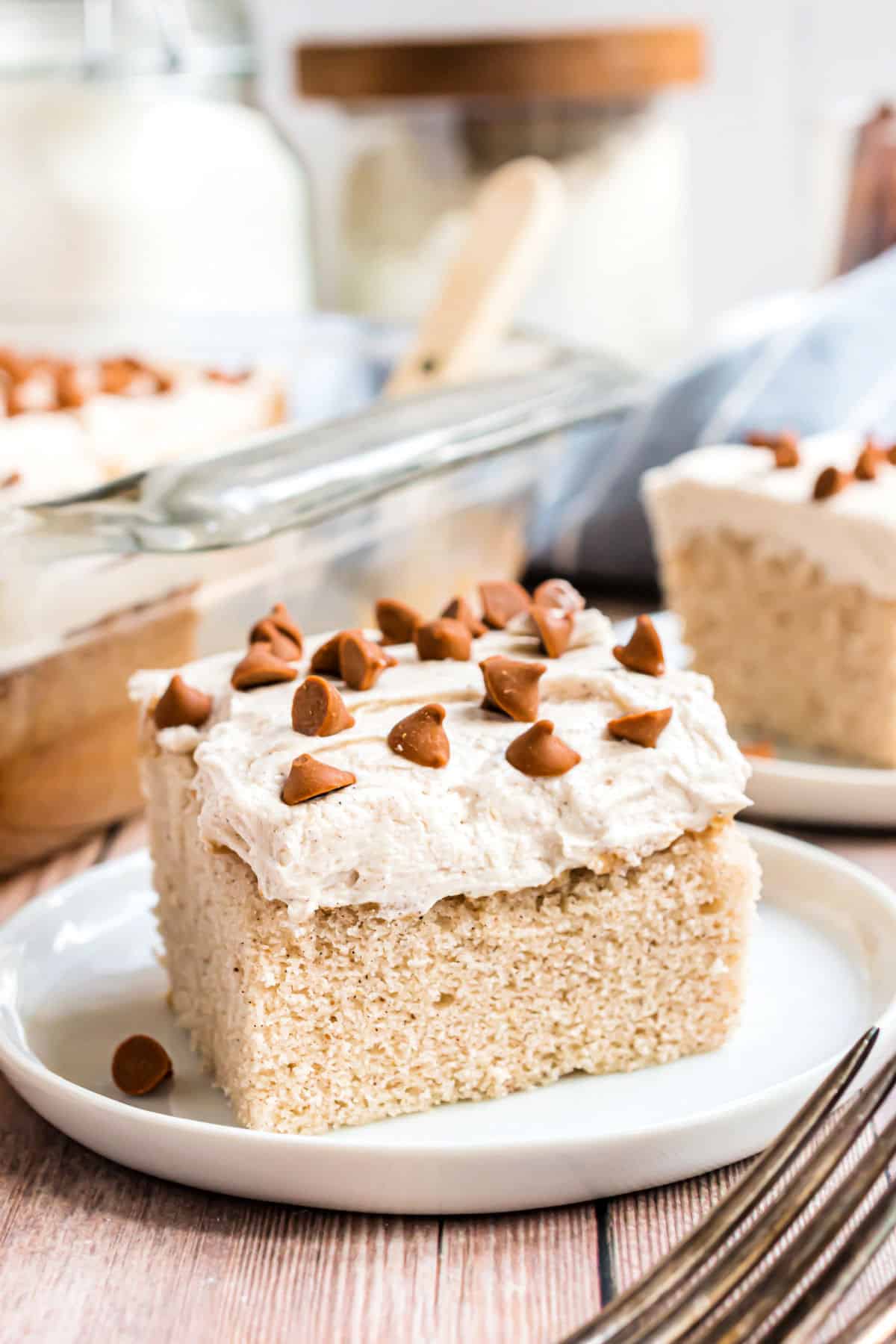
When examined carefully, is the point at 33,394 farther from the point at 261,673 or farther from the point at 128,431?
the point at 261,673

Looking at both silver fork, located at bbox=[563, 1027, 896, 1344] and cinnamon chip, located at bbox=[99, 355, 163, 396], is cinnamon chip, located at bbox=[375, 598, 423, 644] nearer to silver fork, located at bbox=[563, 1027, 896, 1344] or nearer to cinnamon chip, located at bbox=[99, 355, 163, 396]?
silver fork, located at bbox=[563, 1027, 896, 1344]

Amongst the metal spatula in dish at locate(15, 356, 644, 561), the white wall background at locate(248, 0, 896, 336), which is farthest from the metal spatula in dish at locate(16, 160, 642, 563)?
the white wall background at locate(248, 0, 896, 336)

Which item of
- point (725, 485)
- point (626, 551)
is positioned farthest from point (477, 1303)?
point (626, 551)

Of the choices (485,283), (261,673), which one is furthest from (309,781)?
(485,283)

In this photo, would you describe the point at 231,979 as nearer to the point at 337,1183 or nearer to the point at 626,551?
the point at 337,1183

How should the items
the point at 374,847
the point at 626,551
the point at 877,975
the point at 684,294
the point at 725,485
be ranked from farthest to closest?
the point at 684,294, the point at 626,551, the point at 725,485, the point at 877,975, the point at 374,847
